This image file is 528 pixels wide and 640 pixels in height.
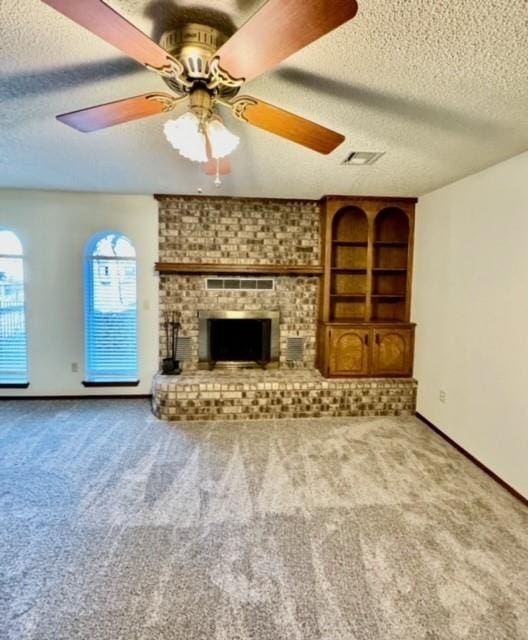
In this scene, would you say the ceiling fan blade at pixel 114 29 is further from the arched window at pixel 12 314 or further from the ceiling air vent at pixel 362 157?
the arched window at pixel 12 314

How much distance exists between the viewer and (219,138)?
1.58 metres

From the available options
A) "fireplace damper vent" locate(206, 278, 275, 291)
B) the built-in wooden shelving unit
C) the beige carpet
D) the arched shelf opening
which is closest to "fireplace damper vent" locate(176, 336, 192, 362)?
"fireplace damper vent" locate(206, 278, 275, 291)

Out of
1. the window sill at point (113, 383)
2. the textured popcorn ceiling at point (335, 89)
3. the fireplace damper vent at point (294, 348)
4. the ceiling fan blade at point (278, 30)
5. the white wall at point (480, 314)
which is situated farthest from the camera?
the fireplace damper vent at point (294, 348)

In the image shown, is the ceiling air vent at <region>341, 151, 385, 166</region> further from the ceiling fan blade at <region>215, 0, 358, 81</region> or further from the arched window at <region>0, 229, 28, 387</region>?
the arched window at <region>0, 229, 28, 387</region>

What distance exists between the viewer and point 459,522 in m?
2.24

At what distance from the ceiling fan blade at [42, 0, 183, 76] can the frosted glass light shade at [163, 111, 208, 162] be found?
0.19m

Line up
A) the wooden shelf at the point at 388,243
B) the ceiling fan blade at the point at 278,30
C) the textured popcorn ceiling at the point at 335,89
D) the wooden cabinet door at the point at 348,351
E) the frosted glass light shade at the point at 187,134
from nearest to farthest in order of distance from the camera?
the ceiling fan blade at the point at 278,30 → the textured popcorn ceiling at the point at 335,89 → the frosted glass light shade at the point at 187,134 → the wooden cabinet door at the point at 348,351 → the wooden shelf at the point at 388,243

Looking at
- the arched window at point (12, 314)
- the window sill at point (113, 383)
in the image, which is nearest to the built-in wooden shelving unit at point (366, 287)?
the window sill at point (113, 383)

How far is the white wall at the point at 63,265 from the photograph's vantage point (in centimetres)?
414

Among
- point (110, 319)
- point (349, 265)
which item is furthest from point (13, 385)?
point (349, 265)

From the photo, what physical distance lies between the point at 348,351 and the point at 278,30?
3402 millimetres

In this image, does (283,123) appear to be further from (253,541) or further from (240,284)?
(240,284)

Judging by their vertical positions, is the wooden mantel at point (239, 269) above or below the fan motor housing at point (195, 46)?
below

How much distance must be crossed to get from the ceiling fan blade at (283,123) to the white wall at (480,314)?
1.72m
